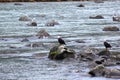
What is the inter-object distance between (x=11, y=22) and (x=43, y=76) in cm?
3105

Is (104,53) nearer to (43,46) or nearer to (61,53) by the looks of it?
(61,53)

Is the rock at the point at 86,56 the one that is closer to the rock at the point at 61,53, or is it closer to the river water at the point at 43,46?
the rock at the point at 61,53

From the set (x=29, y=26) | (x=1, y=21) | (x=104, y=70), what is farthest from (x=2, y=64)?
(x=1, y=21)

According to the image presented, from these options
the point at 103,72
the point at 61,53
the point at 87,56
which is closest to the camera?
the point at 103,72

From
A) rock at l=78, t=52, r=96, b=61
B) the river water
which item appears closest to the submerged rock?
rock at l=78, t=52, r=96, b=61

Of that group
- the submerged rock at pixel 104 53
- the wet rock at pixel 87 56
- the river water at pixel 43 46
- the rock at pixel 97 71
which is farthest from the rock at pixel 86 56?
the rock at pixel 97 71

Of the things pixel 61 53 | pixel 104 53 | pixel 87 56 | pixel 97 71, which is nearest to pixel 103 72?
pixel 97 71

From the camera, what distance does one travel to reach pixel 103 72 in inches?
1087

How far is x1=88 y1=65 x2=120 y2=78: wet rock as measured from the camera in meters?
27.2

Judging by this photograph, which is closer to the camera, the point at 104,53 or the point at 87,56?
the point at 87,56

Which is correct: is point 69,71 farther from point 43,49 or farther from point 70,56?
point 43,49

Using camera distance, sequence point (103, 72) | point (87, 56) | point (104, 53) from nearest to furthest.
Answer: point (103, 72), point (87, 56), point (104, 53)

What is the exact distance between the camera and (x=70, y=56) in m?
32.7

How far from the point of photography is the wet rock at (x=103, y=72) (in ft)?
89.4
